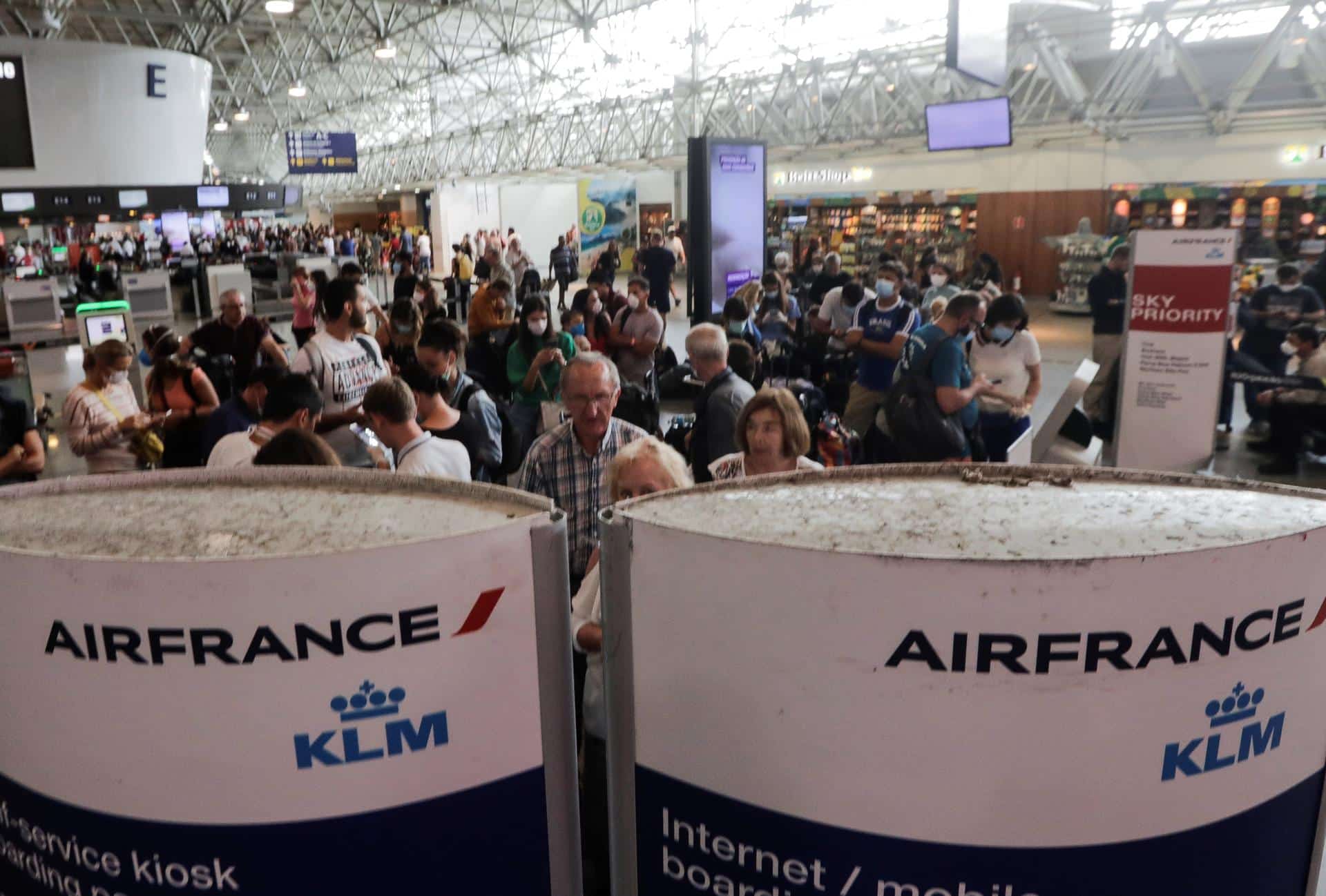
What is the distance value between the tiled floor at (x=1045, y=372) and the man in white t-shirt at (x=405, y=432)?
4345mm

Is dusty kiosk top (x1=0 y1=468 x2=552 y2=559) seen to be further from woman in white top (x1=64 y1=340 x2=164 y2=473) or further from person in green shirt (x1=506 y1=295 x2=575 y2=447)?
person in green shirt (x1=506 y1=295 x2=575 y2=447)

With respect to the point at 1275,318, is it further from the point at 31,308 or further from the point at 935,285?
the point at 31,308

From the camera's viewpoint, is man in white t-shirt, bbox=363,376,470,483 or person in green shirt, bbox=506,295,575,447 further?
person in green shirt, bbox=506,295,575,447

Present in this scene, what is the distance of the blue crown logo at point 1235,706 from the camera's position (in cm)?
124

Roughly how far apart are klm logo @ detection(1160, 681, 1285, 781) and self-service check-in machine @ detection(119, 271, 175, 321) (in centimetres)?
1819

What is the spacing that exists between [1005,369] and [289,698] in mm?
5748

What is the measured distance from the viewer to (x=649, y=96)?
2330cm

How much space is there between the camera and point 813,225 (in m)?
24.9

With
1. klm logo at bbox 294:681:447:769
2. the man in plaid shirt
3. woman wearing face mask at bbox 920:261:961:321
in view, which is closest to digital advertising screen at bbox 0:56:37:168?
woman wearing face mask at bbox 920:261:961:321

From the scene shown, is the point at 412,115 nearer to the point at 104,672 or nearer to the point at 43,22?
the point at 43,22

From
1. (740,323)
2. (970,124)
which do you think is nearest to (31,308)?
(740,323)

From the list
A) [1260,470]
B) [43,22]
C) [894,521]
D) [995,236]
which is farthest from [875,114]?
[894,521]

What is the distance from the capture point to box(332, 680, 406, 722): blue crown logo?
127 cm

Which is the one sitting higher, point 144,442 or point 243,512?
point 243,512
